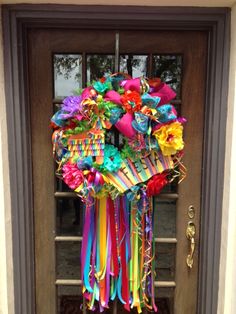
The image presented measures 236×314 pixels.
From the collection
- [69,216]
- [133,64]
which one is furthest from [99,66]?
[69,216]

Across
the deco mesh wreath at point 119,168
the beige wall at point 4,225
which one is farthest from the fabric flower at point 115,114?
the beige wall at point 4,225

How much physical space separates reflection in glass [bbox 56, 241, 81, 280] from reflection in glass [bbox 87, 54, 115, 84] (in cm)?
84

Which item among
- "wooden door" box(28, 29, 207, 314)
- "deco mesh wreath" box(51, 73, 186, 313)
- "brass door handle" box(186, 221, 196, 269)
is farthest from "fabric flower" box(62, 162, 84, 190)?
"brass door handle" box(186, 221, 196, 269)

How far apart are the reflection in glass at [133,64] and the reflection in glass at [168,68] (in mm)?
53

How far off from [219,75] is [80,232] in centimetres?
102

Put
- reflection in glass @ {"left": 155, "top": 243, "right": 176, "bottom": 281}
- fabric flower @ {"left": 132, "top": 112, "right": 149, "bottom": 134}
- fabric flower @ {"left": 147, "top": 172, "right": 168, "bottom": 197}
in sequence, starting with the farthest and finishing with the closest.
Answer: reflection in glass @ {"left": 155, "top": 243, "right": 176, "bottom": 281} < fabric flower @ {"left": 147, "top": 172, "right": 168, "bottom": 197} < fabric flower @ {"left": 132, "top": 112, "right": 149, "bottom": 134}

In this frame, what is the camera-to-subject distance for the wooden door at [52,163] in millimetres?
1716

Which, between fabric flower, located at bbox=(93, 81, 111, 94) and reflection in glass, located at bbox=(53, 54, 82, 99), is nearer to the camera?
fabric flower, located at bbox=(93, 81, 111, 94)

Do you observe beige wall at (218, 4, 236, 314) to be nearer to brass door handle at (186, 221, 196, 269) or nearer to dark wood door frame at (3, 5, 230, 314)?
dark wood door frame at (3, 5, 230, 314)

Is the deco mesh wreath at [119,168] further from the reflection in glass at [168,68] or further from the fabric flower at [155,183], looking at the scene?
the reflection in glass at [168,68]

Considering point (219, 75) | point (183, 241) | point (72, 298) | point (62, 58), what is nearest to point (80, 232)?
point (72, 298)

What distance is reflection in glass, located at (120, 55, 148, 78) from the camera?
5.67 feet

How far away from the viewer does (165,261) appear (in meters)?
1.89

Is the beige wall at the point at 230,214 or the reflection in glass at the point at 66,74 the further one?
the reflection in glass at the point at 66,74
